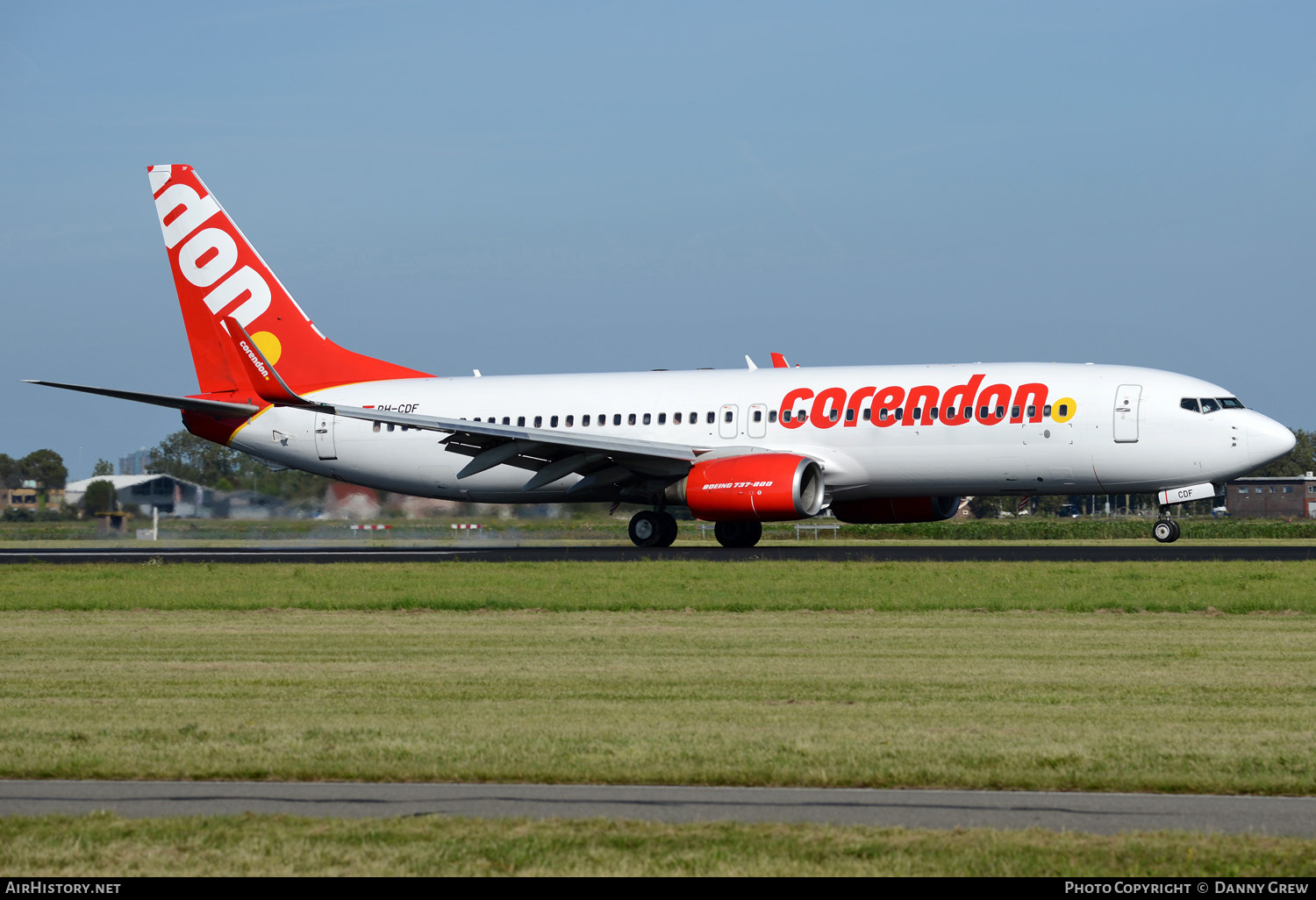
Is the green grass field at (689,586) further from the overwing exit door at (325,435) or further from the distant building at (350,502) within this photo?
the distant building at (350,502)

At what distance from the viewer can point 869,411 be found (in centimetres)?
3047

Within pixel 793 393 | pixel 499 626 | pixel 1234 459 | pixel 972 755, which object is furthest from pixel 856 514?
pixel 972 755

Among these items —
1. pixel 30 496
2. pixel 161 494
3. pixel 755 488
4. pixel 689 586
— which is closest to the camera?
pixel 689 586

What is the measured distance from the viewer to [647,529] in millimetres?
33281

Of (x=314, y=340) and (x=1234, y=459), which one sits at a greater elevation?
(x=314, y=340)

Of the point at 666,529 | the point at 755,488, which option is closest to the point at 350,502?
the point at 666,529

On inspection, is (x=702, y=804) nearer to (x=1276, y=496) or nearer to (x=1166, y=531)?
(x=1166, y=531)

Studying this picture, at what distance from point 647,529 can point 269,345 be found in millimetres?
12153

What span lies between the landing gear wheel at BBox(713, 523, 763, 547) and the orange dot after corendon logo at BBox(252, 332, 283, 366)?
1308 centimetres

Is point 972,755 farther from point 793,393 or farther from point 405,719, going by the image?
point 793,393

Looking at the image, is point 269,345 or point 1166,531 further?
point 269,345

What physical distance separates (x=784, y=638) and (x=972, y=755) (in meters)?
6.76

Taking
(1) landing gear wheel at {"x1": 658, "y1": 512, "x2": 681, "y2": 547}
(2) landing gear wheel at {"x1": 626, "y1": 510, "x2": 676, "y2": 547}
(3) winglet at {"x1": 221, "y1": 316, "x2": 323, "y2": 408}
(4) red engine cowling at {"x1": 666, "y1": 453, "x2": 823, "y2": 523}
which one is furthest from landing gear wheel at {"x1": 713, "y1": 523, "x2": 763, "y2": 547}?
(3) winglet at {"x1": 221, "y1": 316, "x2": 323, "y2": 408}

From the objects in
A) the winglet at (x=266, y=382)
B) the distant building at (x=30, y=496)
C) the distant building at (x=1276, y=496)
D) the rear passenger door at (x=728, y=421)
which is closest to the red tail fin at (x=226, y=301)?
the winglet at (x=266, y=382)
